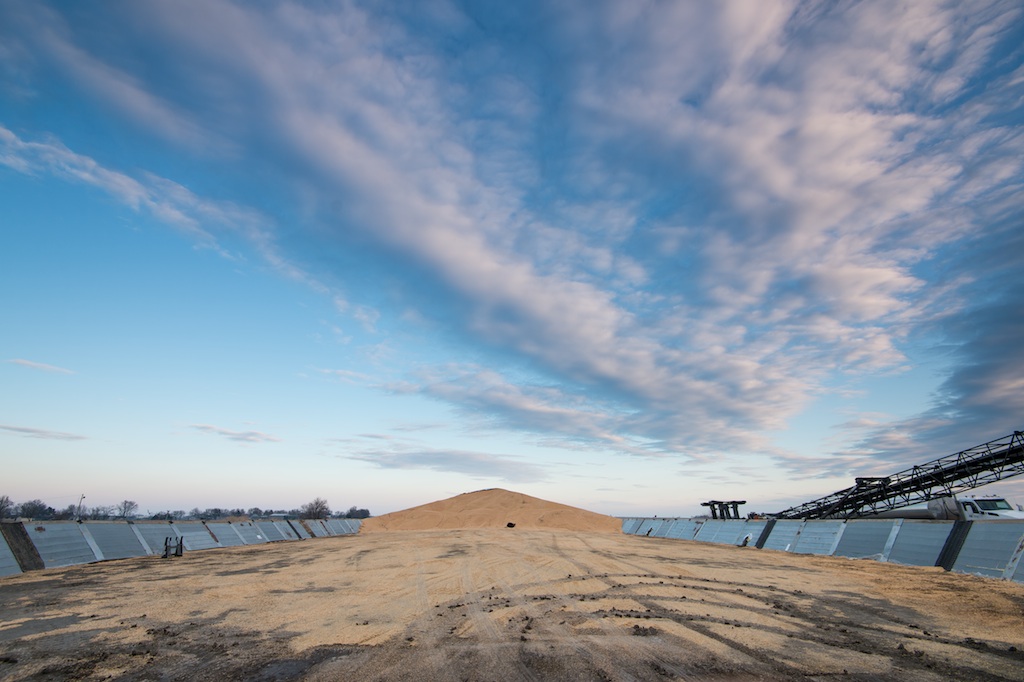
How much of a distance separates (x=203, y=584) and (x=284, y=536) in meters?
26.7

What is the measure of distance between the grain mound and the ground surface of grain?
144 feet

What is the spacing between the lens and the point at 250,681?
26.1 feet

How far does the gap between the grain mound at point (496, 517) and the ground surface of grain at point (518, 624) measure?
43783 millimetres

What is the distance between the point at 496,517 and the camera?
6688 centimetres

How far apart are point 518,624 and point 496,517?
5910 centimetres

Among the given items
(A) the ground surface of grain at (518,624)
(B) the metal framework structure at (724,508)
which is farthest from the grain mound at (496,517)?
(A) the ground surface of grain at (518,624)

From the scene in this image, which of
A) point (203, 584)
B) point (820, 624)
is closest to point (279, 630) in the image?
point (203, 584)

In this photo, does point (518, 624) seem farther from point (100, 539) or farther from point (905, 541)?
point (100, 539)

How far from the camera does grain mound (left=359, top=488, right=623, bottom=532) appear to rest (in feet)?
209

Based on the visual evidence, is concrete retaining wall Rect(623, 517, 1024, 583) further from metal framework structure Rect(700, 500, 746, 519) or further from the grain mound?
the grain mound

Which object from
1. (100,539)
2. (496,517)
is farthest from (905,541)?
(496,517)

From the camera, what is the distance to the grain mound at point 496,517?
209ft

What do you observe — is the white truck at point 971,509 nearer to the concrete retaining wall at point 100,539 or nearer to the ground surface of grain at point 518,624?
the ground surface of grain at point 518,624

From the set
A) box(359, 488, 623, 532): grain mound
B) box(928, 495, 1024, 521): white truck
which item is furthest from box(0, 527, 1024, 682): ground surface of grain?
box(359, 488, 623, 532): grain mound
